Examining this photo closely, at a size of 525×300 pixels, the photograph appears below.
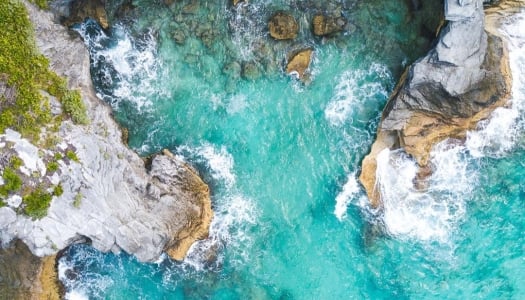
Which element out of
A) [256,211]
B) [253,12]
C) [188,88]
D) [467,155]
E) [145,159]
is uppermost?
[253,12]

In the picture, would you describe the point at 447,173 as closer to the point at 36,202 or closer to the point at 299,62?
the point at 299,62

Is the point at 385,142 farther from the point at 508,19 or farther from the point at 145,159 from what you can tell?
the point at 145,159

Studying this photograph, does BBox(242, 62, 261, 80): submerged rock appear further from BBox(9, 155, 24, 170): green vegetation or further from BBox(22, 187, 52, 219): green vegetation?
BBox(9, 155, 24, 170): green vegetation

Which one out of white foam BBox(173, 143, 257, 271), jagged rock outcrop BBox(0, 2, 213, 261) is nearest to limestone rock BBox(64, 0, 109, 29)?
jagged rock outcrop BBox(0, 2, 213, 261)

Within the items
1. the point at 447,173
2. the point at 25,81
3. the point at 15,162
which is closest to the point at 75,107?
the point at 25,81

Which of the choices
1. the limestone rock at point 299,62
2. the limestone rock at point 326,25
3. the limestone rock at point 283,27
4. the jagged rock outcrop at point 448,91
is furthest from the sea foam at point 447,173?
the limestone rock at point 283,27

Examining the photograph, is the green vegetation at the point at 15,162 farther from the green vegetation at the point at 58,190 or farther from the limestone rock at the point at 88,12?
the limestone rock at the point at 88,12

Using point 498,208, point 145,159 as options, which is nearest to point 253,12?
point 145,159
